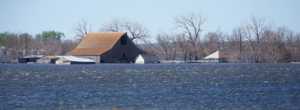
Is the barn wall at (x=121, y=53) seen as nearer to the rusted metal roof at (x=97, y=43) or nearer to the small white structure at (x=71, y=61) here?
the rusted metal roof at (x=97, y=43)

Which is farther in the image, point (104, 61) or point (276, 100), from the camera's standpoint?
point (104, 61)

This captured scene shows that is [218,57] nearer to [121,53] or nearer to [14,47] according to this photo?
[121,53]

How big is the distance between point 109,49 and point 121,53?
118 inches

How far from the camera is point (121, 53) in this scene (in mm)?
79188

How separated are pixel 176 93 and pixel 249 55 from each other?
206 feet

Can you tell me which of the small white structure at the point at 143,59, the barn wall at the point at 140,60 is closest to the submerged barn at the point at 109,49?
the small white structure at the point at 143,59

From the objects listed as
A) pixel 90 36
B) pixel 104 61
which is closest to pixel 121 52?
pixel 104 61

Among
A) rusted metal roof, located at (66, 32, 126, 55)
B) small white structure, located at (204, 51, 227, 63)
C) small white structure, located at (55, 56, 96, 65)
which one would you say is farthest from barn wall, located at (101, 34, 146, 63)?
small white structure, located at (204, 51, 227, 63)

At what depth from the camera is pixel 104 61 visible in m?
76.5

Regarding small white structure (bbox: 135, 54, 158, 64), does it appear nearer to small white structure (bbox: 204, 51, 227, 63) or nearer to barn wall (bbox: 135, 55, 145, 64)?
barn wall (bbox: 135, 55, 145, 64)

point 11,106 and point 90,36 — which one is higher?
point 90,36

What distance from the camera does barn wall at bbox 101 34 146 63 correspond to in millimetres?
77250

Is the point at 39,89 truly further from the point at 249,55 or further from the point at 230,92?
the point at 249,55

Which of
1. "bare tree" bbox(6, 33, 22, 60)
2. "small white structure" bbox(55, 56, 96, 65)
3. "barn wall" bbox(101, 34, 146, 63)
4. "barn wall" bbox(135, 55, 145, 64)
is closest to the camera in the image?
"small white structure" bbox(55, 56, 96, 65)
